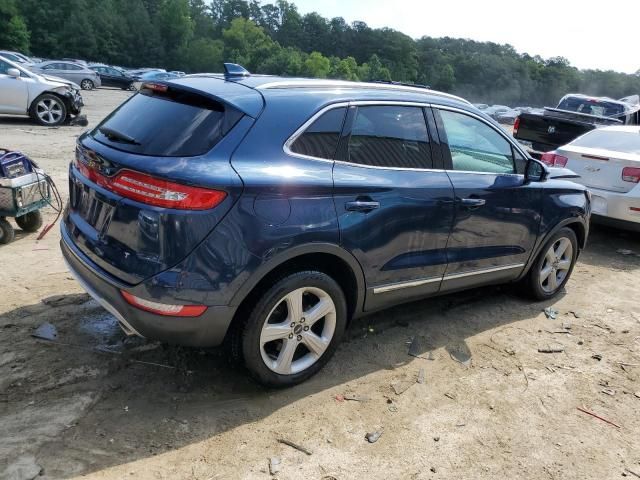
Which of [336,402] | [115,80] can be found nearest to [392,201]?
[336,402]

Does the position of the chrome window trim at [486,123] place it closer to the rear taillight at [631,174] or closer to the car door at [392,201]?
the car door at [392,201]

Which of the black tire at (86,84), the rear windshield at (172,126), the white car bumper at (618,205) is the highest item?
the rear windshield at (172,126)

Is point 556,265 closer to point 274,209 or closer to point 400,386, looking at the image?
point 400,386

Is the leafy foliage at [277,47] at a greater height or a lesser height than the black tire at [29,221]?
greater

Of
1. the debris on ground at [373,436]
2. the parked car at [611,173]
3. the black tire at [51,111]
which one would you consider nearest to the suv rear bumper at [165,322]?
the debris on ground at [373,436]

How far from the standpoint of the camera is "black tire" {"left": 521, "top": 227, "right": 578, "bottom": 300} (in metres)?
4.77

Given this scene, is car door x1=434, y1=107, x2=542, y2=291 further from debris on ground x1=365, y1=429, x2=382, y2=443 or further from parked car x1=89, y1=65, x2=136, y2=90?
parked car x1=89, y1=65, x2=136, y2=90

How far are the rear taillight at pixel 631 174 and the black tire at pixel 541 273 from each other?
6.81 feet

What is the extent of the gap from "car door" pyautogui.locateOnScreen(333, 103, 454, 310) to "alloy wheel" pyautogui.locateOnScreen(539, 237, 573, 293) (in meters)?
1.57

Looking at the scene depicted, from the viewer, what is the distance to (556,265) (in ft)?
16.4

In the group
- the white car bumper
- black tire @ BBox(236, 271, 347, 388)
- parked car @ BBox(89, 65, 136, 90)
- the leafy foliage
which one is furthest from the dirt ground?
the leafy foliage

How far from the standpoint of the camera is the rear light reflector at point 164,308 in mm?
2709

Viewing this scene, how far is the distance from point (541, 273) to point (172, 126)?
11.7 ft

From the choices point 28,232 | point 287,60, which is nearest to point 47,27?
point 287,60
